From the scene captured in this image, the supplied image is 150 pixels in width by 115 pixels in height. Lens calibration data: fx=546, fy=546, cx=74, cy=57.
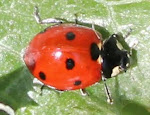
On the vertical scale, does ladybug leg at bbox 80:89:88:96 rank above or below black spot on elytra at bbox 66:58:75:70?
below

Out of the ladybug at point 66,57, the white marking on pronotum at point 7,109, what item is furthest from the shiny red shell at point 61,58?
the white marking on pronotum at point 7,109

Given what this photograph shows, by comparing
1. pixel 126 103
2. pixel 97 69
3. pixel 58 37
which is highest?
pixel 58 37

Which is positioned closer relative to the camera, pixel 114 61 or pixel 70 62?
pixel 70 62

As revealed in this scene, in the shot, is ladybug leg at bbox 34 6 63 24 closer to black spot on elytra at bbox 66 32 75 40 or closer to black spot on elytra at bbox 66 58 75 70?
black spot on elytra at bbox 66 32 75 40

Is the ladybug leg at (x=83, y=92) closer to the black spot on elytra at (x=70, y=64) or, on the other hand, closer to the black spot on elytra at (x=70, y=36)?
the black spot on elytra at (x=70, y=64)

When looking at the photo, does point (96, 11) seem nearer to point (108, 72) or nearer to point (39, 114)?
point (108, 72)

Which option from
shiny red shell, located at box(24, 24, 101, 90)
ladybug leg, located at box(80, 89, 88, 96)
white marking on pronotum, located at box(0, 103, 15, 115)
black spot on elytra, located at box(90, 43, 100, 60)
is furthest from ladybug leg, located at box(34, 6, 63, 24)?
white marking on pronotum, located at box(0, 103, 15, 115)

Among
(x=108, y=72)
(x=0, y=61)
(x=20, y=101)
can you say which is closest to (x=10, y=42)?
(x=0, y=61)
